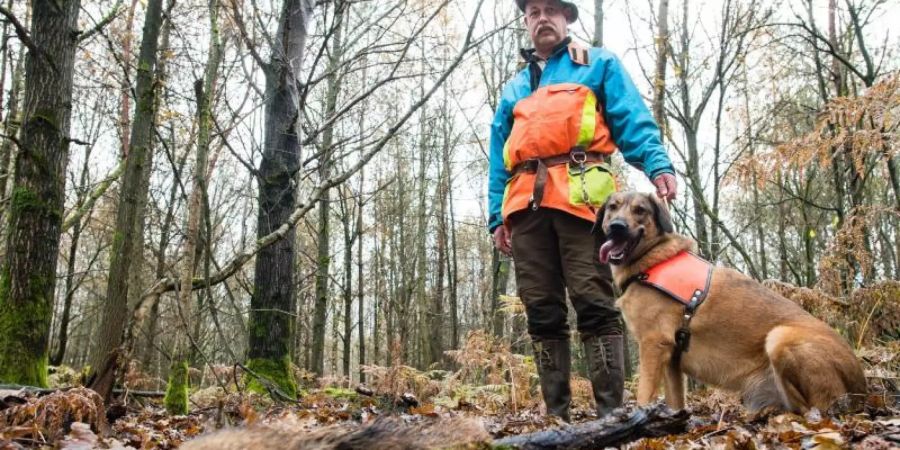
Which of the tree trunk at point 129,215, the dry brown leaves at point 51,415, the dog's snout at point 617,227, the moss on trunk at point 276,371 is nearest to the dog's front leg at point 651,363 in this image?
the dog's snout at point 617,227

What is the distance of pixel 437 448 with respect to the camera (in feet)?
4.82

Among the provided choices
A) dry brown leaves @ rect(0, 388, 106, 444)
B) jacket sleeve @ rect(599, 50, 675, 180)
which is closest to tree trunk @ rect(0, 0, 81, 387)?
dry brown leaves @ rect(0, 388, 106, 444)

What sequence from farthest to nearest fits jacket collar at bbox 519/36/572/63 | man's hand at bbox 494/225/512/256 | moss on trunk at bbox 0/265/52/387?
moss on trunk at bbox 0/265/52/387, man's hand at bbox 494/225/512/256, jacket collar at bbox 519/36/572/63

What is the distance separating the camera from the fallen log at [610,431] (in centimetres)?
198

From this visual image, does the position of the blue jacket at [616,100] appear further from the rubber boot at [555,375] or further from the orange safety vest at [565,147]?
the rubber boot at [555,375]

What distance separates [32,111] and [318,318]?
11.8 m

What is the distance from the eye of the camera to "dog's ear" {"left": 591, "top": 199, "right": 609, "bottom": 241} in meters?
4.09

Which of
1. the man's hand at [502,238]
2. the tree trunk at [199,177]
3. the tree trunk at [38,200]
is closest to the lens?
the tree trunk at [199,177]

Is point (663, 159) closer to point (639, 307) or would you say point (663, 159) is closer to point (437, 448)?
point (639, 307)

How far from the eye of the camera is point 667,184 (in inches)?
153

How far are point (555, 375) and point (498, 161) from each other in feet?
5.69

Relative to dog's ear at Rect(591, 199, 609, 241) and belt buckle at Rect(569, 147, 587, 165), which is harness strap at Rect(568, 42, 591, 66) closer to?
belt buckle at Rect(569, 147, 587, 165)

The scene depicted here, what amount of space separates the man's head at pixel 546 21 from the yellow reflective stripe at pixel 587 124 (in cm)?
64

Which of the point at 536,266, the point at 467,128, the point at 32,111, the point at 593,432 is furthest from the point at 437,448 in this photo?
the point at 467,128
